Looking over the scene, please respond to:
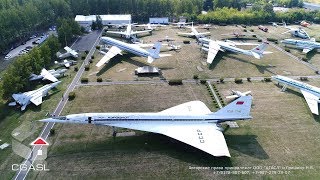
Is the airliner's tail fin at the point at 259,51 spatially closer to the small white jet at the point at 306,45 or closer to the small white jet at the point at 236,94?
the small white jet at the point at 306,45

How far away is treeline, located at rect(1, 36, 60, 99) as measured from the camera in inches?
2414

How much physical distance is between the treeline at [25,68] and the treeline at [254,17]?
7379 centimetres

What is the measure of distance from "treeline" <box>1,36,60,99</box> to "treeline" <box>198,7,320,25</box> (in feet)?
242

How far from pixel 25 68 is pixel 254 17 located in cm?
10322

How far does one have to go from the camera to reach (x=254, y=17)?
428 ft

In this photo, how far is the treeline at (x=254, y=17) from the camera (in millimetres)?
128750

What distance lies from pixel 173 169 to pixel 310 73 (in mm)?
55634

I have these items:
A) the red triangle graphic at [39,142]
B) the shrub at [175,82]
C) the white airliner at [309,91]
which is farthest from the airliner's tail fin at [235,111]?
the red triangle graphic at [39,142]

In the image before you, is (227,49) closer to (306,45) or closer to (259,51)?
(259,51)

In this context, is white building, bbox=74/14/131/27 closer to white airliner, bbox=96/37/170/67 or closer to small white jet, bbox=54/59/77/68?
white airliner, bbox=96/37/170/67

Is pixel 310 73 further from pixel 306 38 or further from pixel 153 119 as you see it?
pixel 153 119

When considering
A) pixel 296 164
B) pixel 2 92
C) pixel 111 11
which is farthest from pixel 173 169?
pixel 111 11

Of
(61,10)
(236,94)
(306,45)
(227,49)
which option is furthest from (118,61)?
(306,45)

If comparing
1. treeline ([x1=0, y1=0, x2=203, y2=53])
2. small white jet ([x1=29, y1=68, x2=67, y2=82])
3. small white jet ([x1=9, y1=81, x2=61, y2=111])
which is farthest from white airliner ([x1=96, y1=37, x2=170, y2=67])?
treeline ([x1=0, y1=0, x2=203, y2=53])
